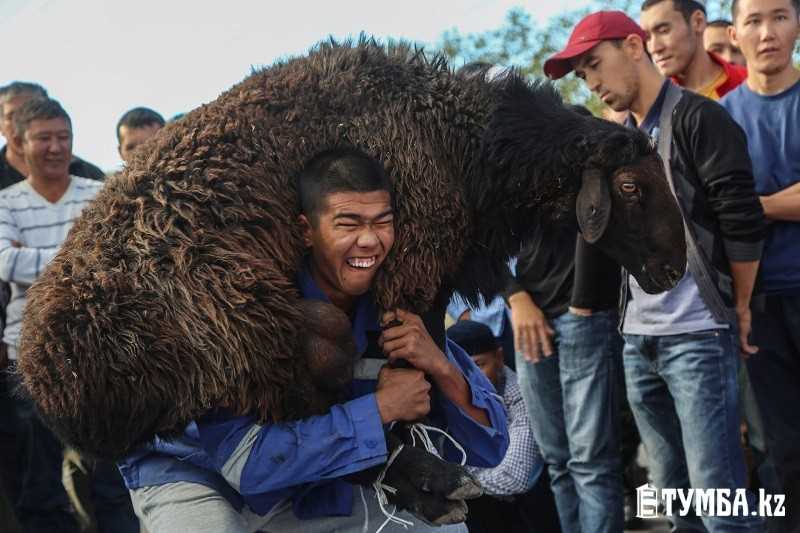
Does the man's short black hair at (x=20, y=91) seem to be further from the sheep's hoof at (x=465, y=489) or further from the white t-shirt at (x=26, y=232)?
the sheep's hoof at (x=465, y=489)

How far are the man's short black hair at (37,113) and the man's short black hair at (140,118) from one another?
0.86m

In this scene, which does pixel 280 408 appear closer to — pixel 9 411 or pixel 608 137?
pixel 608 137

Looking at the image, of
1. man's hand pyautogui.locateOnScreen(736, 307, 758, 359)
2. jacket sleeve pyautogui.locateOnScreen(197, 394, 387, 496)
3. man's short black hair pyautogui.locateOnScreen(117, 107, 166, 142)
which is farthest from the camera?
man's short black hair pyautogui.locateOnScreen(117, 107, 166, 142)

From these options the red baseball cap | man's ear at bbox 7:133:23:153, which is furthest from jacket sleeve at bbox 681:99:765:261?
man's ear at bbox 7:133:23:153

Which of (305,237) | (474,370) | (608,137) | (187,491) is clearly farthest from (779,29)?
(187,491)

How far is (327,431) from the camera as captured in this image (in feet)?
9.75

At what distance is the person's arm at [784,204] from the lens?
197 inches

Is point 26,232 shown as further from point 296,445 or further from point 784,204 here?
point 784,204

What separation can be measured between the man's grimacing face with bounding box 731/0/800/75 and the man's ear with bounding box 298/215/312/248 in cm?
321

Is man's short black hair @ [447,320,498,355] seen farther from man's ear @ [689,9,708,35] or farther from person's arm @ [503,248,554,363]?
man's ear @ [689,9,708,35]

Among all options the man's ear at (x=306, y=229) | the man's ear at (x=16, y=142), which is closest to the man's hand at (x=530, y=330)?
the man's ear at (x=306, y=229)

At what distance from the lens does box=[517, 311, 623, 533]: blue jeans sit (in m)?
5.29

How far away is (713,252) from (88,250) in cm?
303

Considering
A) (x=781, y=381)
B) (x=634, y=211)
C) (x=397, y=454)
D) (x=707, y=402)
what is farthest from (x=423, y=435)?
(x=781, y=381)
